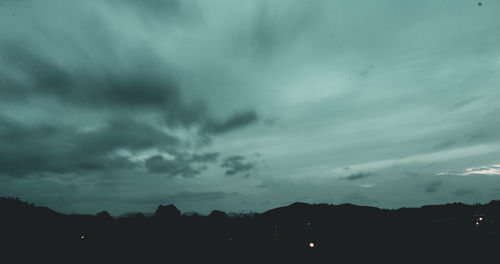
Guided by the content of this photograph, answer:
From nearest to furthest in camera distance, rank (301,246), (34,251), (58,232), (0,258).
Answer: (0,258) < (34,251) < (301,246) < (58,232)

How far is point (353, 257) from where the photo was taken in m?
64.1

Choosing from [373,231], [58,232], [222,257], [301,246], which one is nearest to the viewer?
[222,257]

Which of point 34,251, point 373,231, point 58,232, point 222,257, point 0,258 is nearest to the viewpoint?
point 0,258

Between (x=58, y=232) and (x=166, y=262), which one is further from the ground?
(x=58, y=232)

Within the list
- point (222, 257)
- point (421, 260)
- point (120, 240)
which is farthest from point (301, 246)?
point (120, 240)

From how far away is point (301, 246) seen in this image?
76875 mm

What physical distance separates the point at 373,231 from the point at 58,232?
9911 centimetres

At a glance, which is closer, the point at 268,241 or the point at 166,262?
the point at 166,262

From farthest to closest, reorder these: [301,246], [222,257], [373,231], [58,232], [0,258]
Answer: [373,231], [58,232], [301,246], [222,257], [0,258]

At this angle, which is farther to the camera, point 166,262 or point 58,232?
point 58,232

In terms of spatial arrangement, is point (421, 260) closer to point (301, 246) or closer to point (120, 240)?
point (301, 246)

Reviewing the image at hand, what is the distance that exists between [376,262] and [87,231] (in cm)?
8905

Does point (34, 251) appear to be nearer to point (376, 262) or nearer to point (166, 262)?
point (166, 262)

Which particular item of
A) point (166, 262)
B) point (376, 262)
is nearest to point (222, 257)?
point (166, 262)
